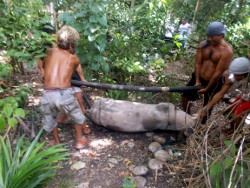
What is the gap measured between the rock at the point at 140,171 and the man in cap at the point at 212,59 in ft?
3.06

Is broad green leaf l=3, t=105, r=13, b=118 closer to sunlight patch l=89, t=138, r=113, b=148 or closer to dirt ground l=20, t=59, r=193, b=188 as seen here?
dirt ground l=20, t=59, r=193, b=188

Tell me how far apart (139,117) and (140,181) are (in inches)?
39.5

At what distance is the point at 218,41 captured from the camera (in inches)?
108

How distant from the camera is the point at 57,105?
242 cm

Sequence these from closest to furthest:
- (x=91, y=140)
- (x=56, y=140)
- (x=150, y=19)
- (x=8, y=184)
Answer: (x=8, y=184) < (x=56, y=140) < (x=91, y=140) < (x=150, y=19)

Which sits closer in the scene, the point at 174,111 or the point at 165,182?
the point at 165,182

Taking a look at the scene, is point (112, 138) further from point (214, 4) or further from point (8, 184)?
point (214, 4)

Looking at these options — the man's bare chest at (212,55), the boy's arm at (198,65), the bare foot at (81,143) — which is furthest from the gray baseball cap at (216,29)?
the bare foot at (81,143)

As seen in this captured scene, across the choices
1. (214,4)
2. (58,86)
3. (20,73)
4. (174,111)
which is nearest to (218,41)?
(174,111)

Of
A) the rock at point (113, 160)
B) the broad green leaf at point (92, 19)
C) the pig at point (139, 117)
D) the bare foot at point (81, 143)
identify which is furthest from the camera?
the pig at point (139, 117)

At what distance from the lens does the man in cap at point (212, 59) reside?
2631 mm

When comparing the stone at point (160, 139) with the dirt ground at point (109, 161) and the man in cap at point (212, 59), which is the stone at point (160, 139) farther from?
the man in cap at point (212, 59)

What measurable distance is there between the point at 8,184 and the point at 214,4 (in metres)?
Answer: 9.22

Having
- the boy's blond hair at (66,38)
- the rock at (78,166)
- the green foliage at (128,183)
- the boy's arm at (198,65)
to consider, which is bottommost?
the green foliage at (128,183)
